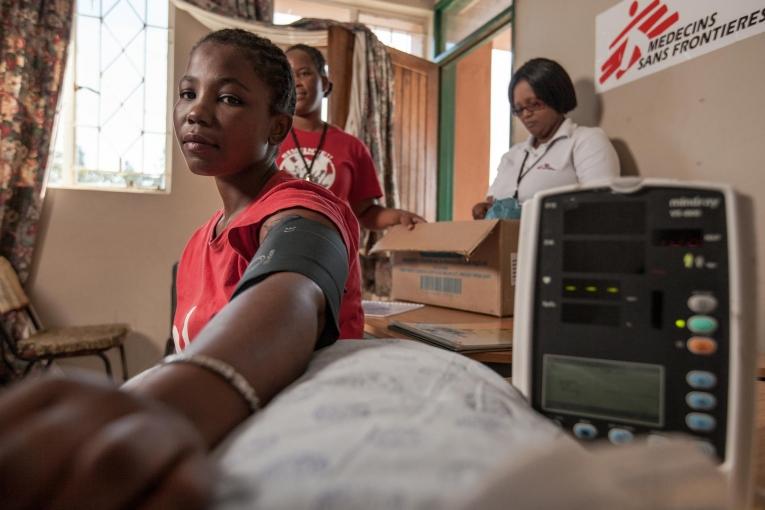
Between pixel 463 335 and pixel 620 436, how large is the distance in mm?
653

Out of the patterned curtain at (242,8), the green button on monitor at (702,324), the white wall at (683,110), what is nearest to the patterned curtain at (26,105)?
the patterned curtain at (242,8)

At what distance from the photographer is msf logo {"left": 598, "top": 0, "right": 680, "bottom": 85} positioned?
75.3 inches

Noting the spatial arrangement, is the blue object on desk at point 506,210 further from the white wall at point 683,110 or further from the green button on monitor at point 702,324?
the green button on monitor at point 702,324

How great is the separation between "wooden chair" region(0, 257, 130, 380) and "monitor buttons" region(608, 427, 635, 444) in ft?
9.47

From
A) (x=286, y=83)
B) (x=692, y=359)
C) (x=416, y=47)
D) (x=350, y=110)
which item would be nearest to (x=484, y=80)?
(x=416, y=47)

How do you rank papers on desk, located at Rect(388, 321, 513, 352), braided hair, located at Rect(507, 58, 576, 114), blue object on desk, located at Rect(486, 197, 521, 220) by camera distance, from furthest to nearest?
braided hair, located at Rect(507, 58, 576, 114)
blue object on desk, located at Rect(486, 197, 521, 220)
papers on desk, located at Rect(388, 321, 513, 352)

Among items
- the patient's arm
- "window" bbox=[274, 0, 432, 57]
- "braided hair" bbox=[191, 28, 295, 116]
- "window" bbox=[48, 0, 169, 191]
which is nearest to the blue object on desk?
"braided hair" bbox=[191, 28, 295, 116]

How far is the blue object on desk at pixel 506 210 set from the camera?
1.77 m

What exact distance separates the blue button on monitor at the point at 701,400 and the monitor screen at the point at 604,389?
0.02 metres

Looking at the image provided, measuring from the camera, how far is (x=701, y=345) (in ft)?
1.30

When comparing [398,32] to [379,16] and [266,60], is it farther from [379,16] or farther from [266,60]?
[266,60]

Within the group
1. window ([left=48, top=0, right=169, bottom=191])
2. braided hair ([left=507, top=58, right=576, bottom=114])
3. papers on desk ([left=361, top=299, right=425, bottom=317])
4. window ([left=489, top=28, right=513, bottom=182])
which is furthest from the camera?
window ([left=489, top=28, right=513, bottom=182])

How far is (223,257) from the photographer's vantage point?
0.75 metres

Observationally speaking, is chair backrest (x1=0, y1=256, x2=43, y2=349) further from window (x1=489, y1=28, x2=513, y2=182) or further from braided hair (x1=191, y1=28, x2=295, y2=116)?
window (x1=489, y1=28, x2=513, y2=182)
